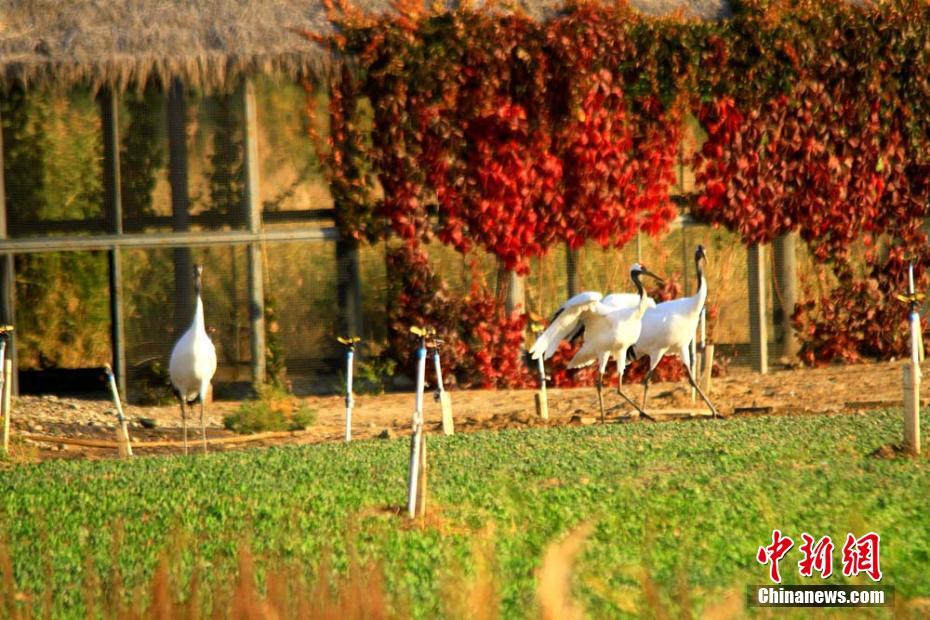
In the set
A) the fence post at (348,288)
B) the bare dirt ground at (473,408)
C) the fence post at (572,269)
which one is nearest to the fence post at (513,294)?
the fence post at (572,269)

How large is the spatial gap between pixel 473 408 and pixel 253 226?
289 centimetres

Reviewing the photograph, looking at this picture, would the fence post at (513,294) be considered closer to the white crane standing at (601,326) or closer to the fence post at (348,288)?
the fence post at (348,288)

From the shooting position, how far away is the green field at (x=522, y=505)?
576 centimetres

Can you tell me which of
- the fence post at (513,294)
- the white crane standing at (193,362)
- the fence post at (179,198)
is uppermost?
the fence post at (179,198)

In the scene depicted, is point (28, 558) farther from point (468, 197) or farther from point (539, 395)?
point (468, 197)

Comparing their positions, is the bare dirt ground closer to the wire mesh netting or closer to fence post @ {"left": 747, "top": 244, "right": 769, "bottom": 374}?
fence post @ {"left": 747, "top": 244, "right": 769, "bottom": 374}

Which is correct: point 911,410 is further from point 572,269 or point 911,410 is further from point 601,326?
point 572,269

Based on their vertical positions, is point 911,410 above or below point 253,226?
below

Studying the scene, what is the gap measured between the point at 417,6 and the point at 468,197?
6.29 ft

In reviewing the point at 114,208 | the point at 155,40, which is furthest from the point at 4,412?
the point at 155,40

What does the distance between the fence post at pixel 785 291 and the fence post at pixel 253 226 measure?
17.9ft

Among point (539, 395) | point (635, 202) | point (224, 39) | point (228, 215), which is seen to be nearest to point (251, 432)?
point (539, 395)

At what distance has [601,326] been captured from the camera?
1180 centimetres

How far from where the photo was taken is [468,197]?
560 inches
